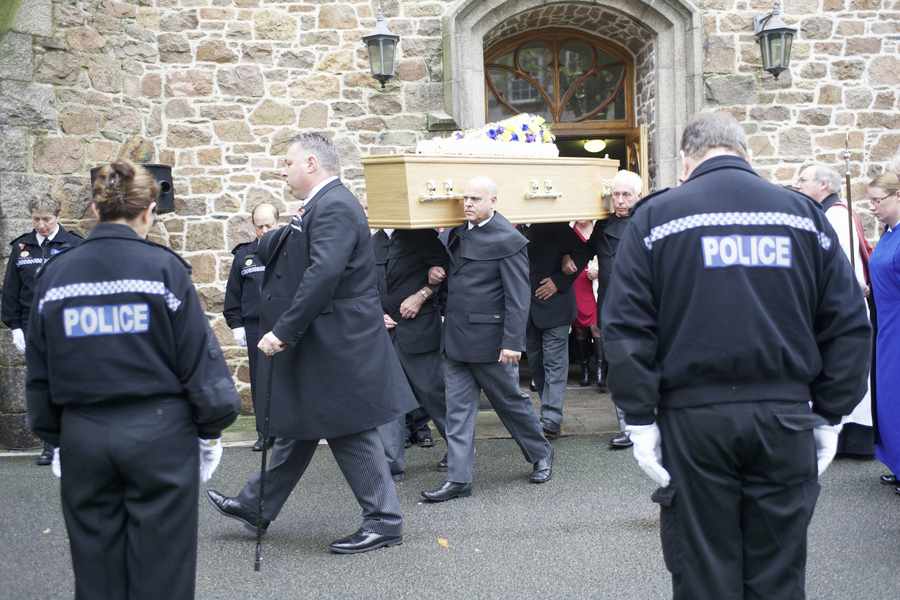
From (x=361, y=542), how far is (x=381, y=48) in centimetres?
535

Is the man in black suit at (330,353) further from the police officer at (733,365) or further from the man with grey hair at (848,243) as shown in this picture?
the man with grey hair at (848,243)

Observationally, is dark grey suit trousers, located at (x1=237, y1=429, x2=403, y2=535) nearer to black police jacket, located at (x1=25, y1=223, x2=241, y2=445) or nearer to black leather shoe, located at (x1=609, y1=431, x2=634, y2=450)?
black police jacket, located at (x1=25, y1=223, x2=241, y2=445)

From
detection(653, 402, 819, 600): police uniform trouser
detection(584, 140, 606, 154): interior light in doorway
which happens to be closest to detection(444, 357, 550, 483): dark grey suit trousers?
detection(653, 402, 819, 600): police uniform trouser

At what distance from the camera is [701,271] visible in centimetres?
293

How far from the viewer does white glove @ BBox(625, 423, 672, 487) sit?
300 centimetres

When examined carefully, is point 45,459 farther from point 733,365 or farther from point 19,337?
point 733,365

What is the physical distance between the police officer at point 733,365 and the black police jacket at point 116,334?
1.37m

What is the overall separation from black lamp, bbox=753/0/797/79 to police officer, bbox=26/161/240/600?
738 centimetres

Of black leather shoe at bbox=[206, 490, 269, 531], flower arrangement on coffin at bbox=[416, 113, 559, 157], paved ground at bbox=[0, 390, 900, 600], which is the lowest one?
paved ground at bbox=[0, 390, 900, 600]

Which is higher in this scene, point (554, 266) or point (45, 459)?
point (554, 266)

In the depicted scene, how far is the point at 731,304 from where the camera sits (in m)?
2.91

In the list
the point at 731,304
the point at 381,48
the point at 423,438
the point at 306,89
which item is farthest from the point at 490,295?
the point at 306,89

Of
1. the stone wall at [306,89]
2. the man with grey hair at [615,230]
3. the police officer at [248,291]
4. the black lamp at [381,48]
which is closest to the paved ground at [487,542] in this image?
the man with grey hair at [615,230]

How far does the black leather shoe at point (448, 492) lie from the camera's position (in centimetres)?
552
